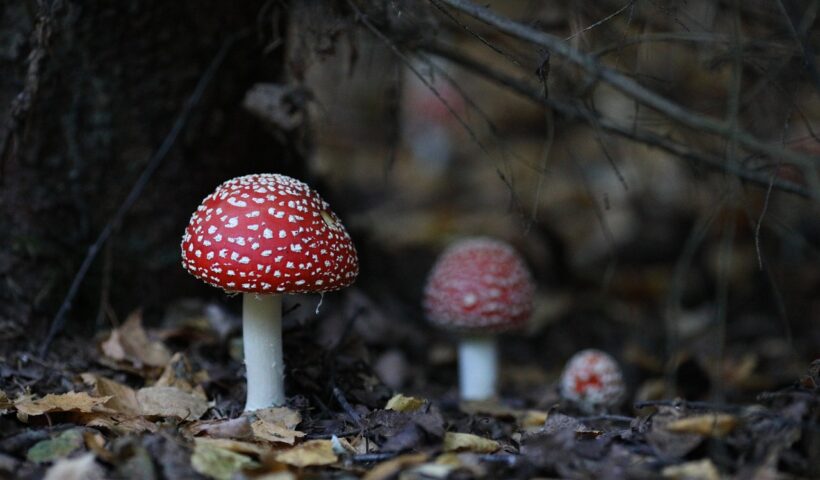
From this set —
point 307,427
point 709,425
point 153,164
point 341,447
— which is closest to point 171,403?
point 307,427

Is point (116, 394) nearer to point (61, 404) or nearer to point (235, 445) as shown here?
point (61, 404)

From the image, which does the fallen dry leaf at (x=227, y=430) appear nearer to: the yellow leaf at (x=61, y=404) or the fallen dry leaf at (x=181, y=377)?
the yellow leaf at (x=61, y=404)

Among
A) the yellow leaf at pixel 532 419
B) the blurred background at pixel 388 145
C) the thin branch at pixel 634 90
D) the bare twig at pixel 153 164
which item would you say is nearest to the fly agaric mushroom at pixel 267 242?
the blurred background at pixel 388 145

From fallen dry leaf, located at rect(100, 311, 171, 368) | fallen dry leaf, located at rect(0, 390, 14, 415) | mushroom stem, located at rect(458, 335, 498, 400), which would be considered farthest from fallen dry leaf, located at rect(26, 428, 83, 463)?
mushroom stem, located at rect(458, 335, 498, 400)

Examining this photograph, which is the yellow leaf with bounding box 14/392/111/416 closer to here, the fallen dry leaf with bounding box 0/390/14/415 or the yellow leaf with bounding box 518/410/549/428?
the fallen dry leaf with bounding box 0/390/14/415

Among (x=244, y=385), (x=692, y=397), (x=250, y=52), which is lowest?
(x=692, y=397)

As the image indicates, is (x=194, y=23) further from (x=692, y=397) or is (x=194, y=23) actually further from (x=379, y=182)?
(x=379, y=182)

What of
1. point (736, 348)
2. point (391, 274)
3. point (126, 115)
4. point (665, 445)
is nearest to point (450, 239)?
point (391, 274)
